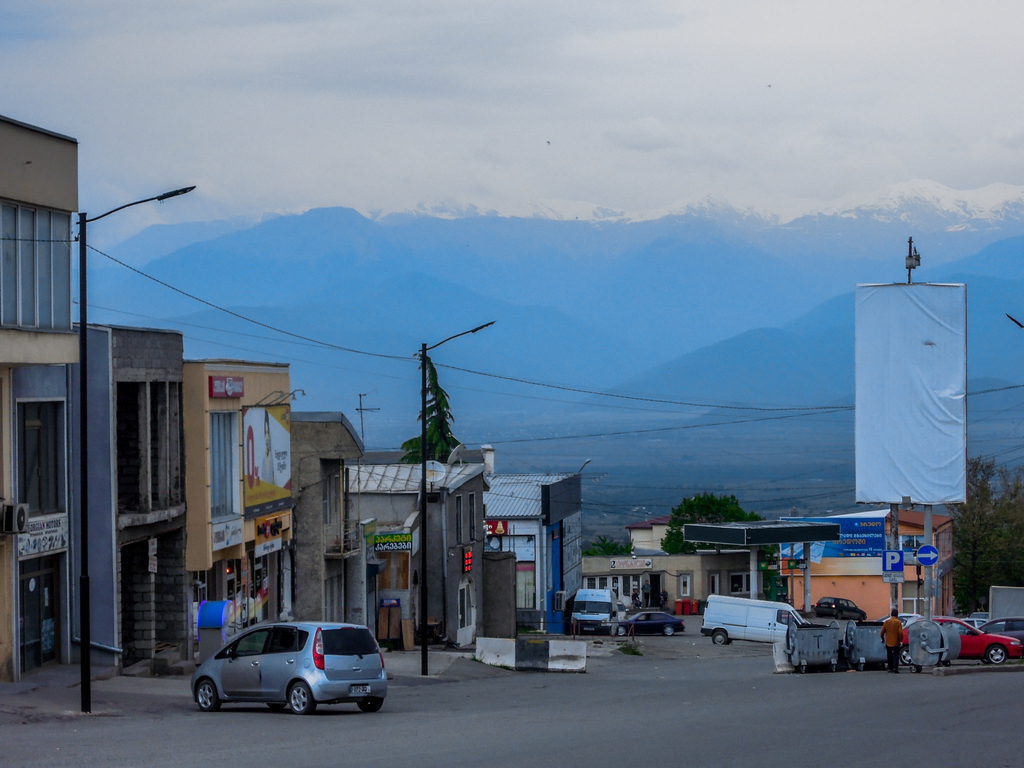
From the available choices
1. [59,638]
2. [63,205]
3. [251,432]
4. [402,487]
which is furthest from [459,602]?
[63,205]

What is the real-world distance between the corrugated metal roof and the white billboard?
83.0 ft

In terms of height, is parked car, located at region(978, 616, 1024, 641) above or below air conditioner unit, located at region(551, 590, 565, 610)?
above

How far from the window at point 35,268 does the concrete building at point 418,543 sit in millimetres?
18037

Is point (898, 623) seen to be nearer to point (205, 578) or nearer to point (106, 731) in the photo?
point (205, 578)

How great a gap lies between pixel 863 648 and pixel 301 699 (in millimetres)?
16817

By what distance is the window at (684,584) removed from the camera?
273 ft

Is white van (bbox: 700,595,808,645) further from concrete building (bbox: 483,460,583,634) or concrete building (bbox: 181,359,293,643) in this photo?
concrete building (bbox: 181,359,293,643)

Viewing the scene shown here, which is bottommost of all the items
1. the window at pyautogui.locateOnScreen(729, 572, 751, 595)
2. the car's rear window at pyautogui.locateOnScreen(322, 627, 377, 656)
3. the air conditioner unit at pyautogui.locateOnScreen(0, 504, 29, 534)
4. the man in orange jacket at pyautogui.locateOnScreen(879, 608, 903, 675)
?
the window at pyautogui.locateOnScreen(729, 572, 751, 595)

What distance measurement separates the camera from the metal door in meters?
19.3

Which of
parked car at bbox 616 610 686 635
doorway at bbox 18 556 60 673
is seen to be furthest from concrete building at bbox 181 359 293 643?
parked car at bbox 616 610 686 635

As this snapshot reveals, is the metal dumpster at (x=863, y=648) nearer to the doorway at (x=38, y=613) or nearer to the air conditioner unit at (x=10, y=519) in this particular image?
the doorway at (x=38, y=613)

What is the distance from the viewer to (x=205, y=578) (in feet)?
94.0

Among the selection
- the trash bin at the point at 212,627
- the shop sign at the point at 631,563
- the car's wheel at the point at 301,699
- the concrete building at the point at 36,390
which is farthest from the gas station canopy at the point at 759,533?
the car's wheel at the point at 301,699

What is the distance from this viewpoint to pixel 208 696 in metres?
19.9
